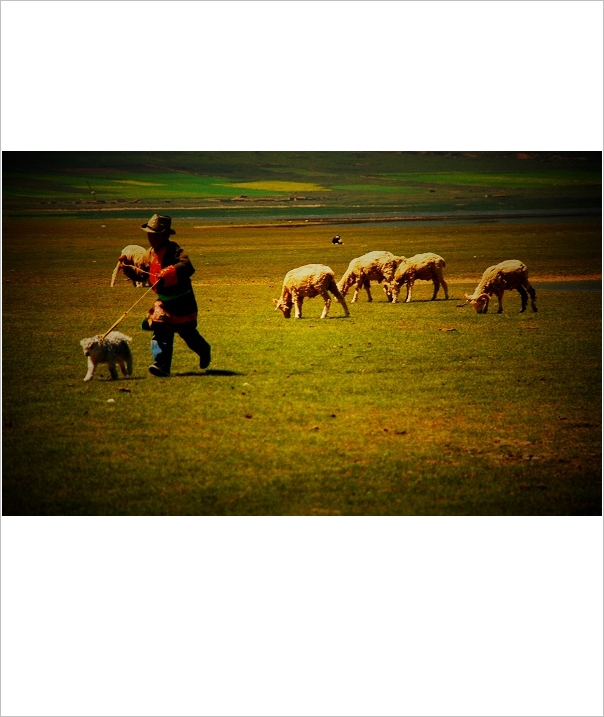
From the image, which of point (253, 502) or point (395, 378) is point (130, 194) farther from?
point (253, 502)

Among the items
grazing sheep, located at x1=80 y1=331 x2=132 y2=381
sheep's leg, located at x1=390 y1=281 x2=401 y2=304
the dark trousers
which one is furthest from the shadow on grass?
sheep's leg, located at x1=390 y1=281 x2=401 y2=304

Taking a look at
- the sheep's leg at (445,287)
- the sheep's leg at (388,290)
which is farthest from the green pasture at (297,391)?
the sheep's leg at (388,290)

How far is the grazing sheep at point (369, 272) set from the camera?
1437 centimetres

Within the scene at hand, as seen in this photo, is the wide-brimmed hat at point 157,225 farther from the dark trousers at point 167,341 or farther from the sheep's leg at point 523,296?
the sheep's leg at point 523,296

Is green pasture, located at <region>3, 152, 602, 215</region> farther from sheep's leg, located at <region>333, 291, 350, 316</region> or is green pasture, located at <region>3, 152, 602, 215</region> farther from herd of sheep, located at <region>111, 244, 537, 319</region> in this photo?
sheep's leg, located at <region>333, 291, 350, 316</region>

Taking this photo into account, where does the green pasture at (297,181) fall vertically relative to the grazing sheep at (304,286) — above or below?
above

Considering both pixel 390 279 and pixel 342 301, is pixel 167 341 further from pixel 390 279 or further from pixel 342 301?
pixel 390 279

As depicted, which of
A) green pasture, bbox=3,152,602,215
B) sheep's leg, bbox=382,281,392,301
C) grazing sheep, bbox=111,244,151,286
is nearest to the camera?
green pasture, bbox=3,152,602,215

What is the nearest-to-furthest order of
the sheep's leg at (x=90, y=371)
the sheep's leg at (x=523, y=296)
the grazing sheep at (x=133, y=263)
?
the sheep's leg at (x=90, y=371) → the grazing sheep at (x=133, y=263) → the sheep's leg at (x=523, y=296)

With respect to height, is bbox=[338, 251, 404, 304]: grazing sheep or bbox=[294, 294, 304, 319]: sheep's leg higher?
bbox=[338, 251, 404, 304]: grazing sheep

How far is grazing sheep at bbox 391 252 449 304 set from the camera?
45.9ft

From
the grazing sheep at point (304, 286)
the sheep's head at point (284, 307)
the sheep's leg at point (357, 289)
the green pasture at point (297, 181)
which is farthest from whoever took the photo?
the sheep's leg at point (357, 289)

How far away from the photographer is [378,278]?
50.9 ft

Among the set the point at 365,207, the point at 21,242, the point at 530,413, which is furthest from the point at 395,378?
the point at 21,242
